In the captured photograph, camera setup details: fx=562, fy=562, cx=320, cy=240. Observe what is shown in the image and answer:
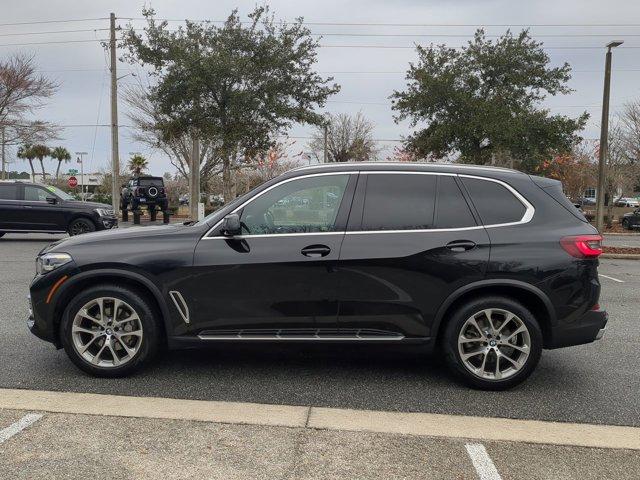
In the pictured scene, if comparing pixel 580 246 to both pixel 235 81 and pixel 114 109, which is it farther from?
pixel 114 109

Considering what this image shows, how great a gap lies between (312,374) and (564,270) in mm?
2177

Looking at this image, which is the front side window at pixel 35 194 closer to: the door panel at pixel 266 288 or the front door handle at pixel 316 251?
the door panel at pixel 266 288

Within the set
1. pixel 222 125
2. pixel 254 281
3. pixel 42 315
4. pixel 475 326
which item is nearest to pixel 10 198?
pixel 222 125

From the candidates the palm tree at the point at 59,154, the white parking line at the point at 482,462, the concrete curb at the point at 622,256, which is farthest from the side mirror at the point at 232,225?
the palm tree at the point at 59,154

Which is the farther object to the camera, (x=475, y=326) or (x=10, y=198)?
(x=10, y=198)

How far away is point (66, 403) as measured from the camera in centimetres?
400

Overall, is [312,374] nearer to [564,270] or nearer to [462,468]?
[462,468]

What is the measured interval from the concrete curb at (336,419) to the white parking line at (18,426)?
0.12 m

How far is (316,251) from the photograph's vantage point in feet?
14.3

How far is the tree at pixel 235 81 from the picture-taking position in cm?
1942

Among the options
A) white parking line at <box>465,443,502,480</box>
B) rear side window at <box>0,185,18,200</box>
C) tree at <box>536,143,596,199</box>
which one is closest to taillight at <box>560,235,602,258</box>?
white parking line at <box>465,443,502,480</box>

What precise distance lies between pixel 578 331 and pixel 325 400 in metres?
2.05

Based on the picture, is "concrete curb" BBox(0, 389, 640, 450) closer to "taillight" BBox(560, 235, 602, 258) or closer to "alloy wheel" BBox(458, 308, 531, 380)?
"alloy wheel" BBox(458, 308, 531, 380)

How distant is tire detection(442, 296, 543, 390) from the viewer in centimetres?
433
